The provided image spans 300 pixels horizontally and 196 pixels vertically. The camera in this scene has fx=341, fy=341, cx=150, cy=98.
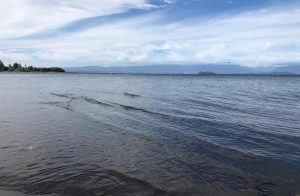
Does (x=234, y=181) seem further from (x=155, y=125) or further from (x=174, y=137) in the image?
(x=155, y=125)

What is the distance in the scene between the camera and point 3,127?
22031mm

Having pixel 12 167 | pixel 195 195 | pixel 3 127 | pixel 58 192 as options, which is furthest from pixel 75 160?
pixel 3 127

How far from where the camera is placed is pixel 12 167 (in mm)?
13883

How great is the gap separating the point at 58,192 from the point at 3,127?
12307 millimetres

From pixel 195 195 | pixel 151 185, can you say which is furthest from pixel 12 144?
pixel 195 195

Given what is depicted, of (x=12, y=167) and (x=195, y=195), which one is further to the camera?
(x=12, y=167)

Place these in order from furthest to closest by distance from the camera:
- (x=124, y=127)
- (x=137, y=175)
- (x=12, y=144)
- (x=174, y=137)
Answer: (x=124, y=127)
(x=174, y=137)
(x=12, y=144)
(x=137, y=175)

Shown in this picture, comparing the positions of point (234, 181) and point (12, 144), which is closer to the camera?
point (234, 181)

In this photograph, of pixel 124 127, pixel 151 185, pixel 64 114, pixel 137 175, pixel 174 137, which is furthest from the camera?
pixel 64 114

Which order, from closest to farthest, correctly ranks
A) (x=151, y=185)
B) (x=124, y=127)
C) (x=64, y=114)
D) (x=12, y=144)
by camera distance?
(x=151, y=185), (x=12, y=144), (x=124, y=127), (x=64, y=114)

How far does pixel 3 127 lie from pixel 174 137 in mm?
11053

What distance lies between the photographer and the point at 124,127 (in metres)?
23.7

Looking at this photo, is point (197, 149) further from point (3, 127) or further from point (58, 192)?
point (3, 127)

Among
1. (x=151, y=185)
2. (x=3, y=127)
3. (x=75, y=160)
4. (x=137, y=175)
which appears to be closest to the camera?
(x=151, y=185)
